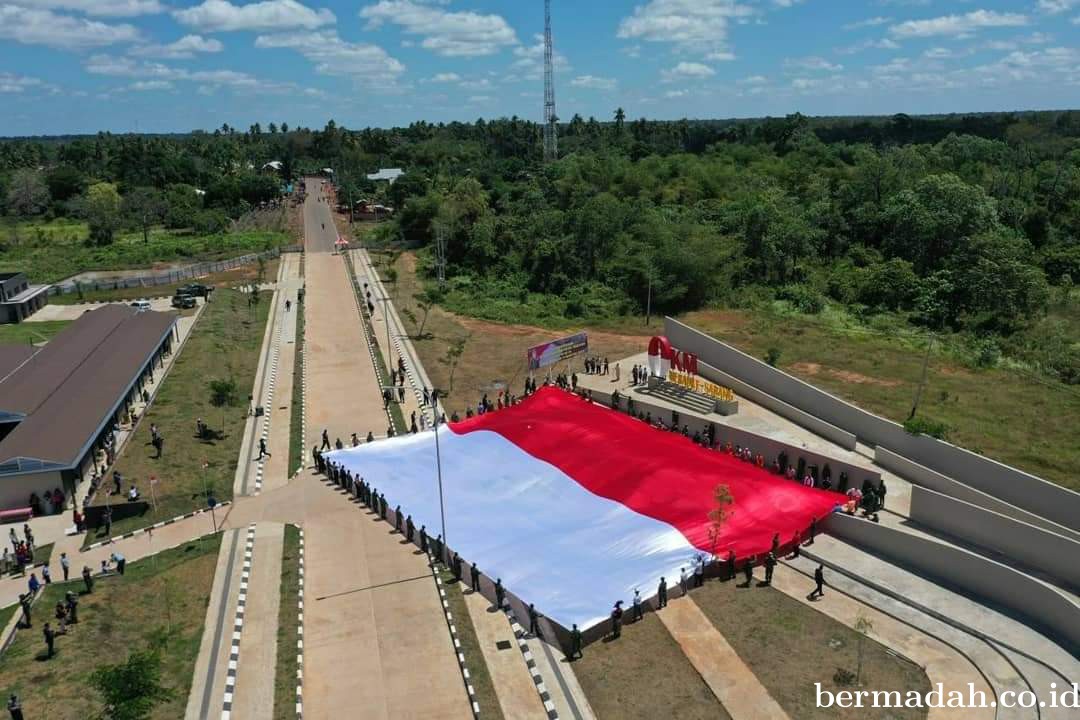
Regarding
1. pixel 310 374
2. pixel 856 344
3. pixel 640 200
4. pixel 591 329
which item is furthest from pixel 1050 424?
pixel 640 200

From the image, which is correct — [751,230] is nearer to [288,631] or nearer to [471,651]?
[471,651]

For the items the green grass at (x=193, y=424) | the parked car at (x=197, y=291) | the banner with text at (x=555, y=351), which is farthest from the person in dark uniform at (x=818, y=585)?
the parked car at (x=197, y=291)

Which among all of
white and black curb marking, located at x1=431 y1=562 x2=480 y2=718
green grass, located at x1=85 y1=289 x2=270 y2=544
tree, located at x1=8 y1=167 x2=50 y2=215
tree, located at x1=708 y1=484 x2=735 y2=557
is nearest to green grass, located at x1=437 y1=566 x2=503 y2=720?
white and black curb marking, located at x1=431 y1=562 x2=480 y2=718

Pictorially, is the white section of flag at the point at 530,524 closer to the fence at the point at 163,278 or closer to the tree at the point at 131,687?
the tree at the point at 131,687

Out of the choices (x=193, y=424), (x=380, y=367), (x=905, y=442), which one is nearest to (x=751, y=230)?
(x=380, y=367)

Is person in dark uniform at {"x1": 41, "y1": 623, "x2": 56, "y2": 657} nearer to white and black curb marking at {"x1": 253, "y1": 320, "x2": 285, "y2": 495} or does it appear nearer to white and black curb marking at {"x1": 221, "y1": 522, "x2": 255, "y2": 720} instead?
white and black curb marking at {"x1": 221, "y1": 522, "x2": 255, "y2": 720}
